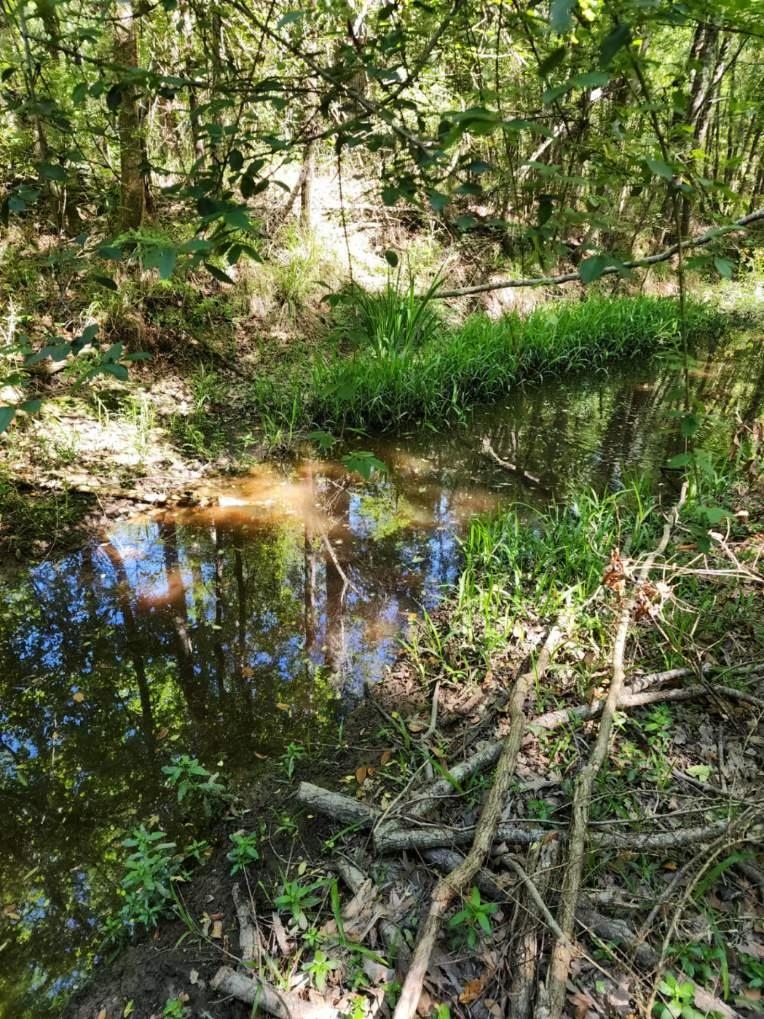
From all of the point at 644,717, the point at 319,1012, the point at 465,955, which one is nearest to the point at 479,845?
the point at 465,955

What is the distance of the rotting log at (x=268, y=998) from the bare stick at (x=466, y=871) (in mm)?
226

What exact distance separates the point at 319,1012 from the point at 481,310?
840 cm

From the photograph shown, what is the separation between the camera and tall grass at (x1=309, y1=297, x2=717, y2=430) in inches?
225

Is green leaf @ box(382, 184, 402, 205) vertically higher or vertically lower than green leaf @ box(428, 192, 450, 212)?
higher

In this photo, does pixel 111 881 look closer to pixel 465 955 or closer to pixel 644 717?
pixel 465 955

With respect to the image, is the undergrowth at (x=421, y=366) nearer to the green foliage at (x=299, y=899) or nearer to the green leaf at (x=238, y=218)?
the green foliage at (x=299, y=899)

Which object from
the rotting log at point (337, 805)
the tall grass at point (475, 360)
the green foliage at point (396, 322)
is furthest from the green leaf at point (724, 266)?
the green foliage at point (396, 322)

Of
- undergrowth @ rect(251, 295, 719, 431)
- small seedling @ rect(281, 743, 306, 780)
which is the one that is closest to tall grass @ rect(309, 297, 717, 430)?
undergrowth @ rect(251, 295, 719, 431)

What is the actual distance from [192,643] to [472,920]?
1.93m

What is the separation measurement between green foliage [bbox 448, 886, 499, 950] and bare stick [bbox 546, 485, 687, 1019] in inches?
7.3

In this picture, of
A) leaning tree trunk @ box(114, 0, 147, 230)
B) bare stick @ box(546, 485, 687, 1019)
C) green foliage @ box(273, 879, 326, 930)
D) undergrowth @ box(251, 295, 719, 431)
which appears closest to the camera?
bare stick @ box(546, 485, 687, 1019)

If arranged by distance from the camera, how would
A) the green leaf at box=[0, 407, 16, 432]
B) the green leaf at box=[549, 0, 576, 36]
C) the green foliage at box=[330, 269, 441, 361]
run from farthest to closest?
the green foliage at box=[330, 269, 441, 361] → the green leaf at box=[0, 407, 16, 432] → the green leaf at box=[549, 0, 576, 36]

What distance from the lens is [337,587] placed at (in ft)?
11.6

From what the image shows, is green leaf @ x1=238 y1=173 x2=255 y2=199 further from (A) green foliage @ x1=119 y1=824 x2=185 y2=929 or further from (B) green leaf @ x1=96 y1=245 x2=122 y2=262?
(A) green foliage @ x1=119 y1=824 x2=185 y2=929
